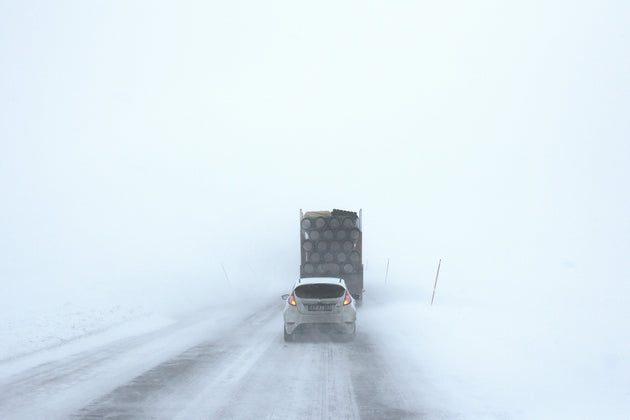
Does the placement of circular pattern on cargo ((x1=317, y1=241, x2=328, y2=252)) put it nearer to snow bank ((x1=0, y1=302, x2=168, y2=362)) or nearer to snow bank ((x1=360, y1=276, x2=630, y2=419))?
snow bank ((x1=360, y1=276, x2=630, y2=419))

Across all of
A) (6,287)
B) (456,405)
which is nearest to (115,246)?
(6,287)

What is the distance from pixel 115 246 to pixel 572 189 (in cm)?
11505

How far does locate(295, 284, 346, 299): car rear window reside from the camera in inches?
524

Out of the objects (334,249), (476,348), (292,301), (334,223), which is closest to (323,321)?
(292,301)

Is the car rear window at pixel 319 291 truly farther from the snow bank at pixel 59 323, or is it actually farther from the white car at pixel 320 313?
the snow bank at pixel 59 323

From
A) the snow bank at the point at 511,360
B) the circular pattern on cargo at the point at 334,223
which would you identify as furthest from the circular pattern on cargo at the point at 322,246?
the snow bank at the point at 511,360

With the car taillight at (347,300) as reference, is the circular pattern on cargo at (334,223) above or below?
above

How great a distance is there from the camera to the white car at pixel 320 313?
1305 centimetres

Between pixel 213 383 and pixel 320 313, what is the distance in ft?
16.3

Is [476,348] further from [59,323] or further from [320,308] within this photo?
[59,323]

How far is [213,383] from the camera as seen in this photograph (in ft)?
27.7

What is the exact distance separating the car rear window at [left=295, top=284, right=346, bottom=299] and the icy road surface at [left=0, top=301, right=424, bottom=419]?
1.09m

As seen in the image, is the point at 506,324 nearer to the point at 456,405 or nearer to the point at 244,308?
the point at 456,405

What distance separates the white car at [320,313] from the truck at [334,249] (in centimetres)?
863
